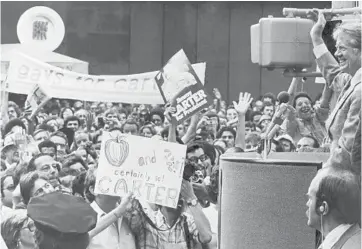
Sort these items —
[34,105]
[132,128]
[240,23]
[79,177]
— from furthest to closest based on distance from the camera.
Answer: [240,23]
[34,105]
[132,128]
[79,177]

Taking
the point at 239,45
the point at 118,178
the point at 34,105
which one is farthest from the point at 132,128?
the point at 239,45

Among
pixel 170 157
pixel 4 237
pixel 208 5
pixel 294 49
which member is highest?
pixel 208 5

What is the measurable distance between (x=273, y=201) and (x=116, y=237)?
2.36m

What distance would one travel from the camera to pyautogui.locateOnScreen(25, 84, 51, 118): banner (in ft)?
39.7

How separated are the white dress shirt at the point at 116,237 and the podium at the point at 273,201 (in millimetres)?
2128

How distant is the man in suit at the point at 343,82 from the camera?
3727 millimetres

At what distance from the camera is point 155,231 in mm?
6652

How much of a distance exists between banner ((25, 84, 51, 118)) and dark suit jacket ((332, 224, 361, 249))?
28.9 ft

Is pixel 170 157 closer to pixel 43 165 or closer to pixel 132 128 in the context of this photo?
pixel 43 165

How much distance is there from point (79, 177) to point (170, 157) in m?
0.75

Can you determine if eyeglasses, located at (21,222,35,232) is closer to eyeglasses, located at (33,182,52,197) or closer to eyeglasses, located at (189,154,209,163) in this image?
eyeglasses, located at (33,182,52,197)

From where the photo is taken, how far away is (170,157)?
22.8 feet

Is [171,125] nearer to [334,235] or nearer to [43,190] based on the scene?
[43,190]

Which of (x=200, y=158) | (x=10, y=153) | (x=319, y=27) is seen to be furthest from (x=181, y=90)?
(x=319, y=27)
